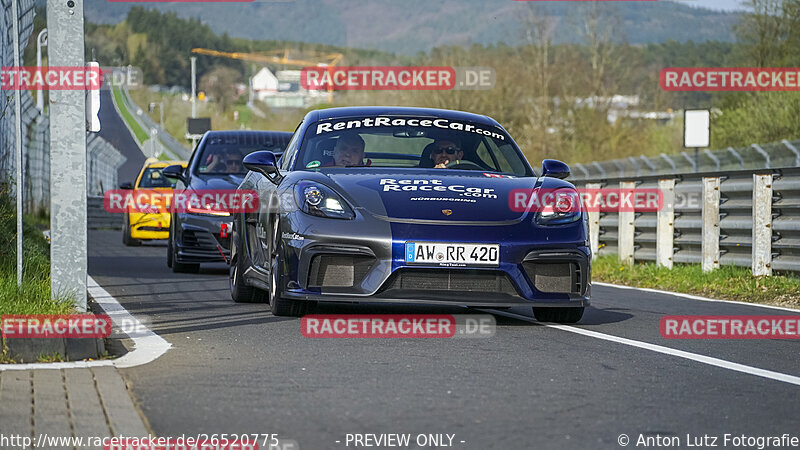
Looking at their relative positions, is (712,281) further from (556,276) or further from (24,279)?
(24,279)

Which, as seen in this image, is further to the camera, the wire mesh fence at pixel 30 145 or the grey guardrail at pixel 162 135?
the grey guardrail at pixel 162 135

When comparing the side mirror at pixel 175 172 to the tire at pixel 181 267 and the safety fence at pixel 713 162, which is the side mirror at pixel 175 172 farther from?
the safety fence at pixel 713 162

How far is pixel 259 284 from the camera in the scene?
28.9 ft

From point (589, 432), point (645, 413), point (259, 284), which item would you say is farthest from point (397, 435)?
point (259, 284)

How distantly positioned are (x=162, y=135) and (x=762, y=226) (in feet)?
312

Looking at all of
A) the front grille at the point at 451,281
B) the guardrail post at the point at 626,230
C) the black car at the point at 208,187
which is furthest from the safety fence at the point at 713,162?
the front grille at the point at 451,281

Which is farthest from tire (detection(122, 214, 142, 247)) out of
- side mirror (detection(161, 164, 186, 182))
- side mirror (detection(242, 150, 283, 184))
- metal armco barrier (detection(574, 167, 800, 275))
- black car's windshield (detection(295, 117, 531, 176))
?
side mirror (detection(242, 150, 283, 184))

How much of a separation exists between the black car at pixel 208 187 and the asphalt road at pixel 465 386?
518 centimetres

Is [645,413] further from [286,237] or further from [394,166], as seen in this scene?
[394,166]

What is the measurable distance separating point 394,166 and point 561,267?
1666 millimetres

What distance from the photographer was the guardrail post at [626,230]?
16500 mm

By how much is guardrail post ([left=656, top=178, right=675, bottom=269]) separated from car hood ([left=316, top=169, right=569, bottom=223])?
23.5 ft

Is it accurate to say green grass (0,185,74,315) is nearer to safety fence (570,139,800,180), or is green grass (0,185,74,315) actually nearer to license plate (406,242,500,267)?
license plate (406,242,500,267)

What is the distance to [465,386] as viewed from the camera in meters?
5.47
